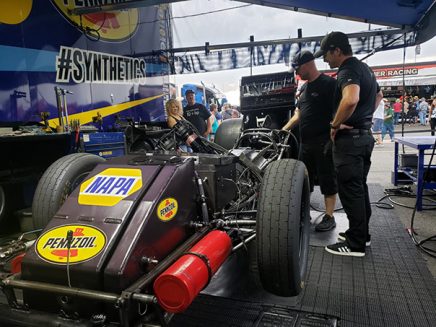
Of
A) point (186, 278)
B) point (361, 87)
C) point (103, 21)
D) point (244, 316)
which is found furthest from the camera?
point (103, 21)

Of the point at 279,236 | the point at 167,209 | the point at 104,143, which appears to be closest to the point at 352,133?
the point at 279,236

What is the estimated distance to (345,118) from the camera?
93.4 inches

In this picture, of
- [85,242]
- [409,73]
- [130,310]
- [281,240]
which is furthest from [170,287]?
[409,73]

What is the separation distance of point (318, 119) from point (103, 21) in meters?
3.87

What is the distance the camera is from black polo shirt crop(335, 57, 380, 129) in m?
2.37

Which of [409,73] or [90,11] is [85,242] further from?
[409,73]

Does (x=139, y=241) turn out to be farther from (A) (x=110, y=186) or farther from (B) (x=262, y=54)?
(B) (x=262, y=54)

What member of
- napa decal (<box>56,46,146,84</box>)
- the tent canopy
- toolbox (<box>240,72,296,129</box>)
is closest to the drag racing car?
toolbox (<box>240,72,296,129</box>)

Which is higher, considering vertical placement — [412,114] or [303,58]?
[303,58]

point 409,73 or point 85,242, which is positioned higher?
point 409,73

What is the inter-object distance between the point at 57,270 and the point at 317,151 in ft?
7.99

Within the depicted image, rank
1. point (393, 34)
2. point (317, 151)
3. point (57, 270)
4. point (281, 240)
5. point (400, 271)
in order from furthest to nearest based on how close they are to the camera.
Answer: point (393, 34) → point (317, 151) → point (400, 271) → point (281, 240) → point (57, 270)

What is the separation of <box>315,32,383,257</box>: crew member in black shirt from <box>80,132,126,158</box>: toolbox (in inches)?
100.0

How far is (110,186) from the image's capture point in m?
1.52
